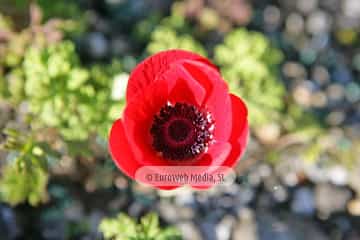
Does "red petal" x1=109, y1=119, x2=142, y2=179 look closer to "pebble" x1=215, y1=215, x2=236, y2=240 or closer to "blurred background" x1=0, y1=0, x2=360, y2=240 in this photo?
"blurred background" x1=0, y1=0, x2=360, y2=240

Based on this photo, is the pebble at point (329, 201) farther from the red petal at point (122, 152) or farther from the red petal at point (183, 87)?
the red petal at point (122, 152)

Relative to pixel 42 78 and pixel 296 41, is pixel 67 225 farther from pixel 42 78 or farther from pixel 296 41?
pixel 296 41

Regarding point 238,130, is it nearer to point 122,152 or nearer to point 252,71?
point 122,152

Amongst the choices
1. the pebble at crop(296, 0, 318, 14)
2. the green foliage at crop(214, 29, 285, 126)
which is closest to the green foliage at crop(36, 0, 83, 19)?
the green foliage at crop(214, 29, 285, 126)

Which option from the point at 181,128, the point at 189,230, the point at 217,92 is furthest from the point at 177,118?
the point at 189,230

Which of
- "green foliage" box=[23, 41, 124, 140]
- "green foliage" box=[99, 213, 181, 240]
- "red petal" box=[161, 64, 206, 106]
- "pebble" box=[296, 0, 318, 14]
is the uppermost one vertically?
"pebble" box=[296, 0, 318, 14]

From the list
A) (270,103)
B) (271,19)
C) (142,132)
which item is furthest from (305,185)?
(142,132)

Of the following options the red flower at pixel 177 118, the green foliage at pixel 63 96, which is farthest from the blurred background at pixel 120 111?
the red flower at pixel 177 118
